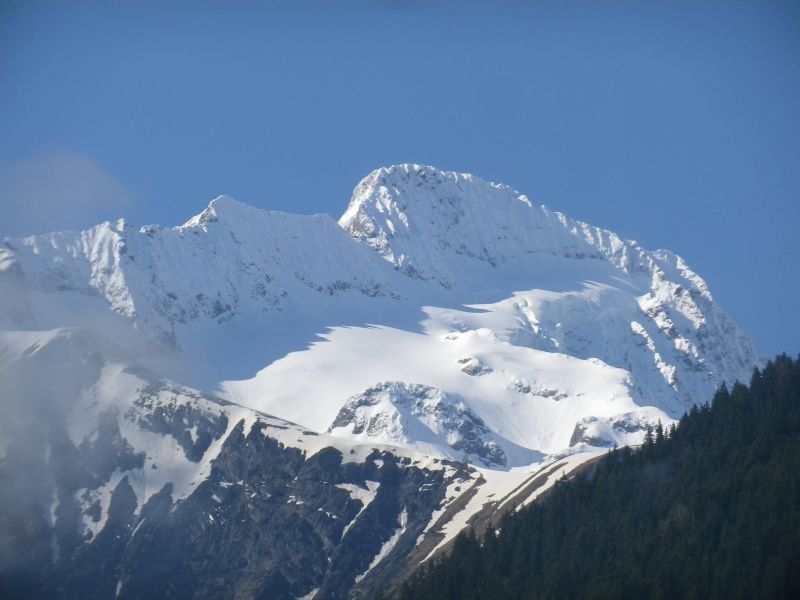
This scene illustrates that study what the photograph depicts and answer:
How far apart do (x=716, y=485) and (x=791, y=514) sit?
19171 millimetres

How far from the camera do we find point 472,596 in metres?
196

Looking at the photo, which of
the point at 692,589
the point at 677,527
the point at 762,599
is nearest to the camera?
the point at 762,599

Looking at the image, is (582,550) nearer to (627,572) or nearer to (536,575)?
(536,575)

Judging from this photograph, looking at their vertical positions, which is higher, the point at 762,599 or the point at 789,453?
the point at 789,453

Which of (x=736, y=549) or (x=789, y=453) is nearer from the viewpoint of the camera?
(x=736, y=549)

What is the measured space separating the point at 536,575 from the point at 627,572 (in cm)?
1906

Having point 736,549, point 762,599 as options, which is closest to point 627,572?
point 736,549

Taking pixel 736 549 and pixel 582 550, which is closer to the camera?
pixel 736 549

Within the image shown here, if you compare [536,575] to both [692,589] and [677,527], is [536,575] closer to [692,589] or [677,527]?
[677,527]

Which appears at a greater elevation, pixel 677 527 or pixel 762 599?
pixel 677 527

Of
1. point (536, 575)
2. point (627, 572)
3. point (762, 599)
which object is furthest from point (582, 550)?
point (762, 599)

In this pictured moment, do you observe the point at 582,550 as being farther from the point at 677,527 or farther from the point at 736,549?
the point at 736,549

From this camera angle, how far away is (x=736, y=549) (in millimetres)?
178125

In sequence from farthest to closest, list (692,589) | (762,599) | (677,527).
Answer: (677,527) → (692,589) → (762,599)
